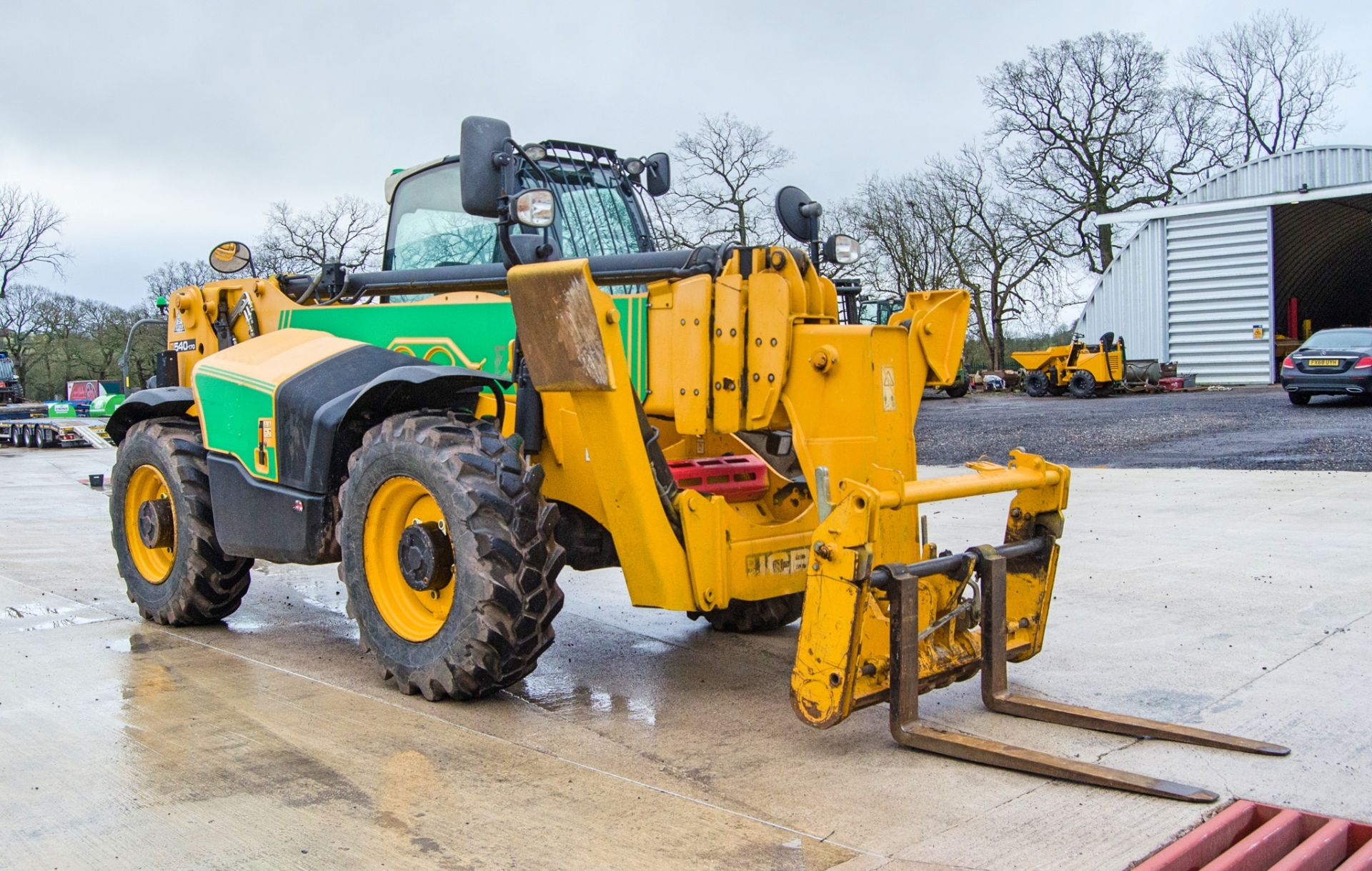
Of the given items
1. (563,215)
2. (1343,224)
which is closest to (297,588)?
(563,215)

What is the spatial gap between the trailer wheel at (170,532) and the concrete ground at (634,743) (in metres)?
0.16

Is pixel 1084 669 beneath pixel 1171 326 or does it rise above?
beneath

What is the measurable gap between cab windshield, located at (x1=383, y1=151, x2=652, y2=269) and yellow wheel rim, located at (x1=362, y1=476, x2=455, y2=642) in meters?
1.47

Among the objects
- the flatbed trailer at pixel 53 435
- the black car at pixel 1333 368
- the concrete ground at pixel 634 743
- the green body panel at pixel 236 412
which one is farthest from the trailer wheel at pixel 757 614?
the flatbed trailer at pixel 53 435

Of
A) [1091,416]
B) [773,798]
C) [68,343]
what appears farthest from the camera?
[68,343]

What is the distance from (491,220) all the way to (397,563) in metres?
1.79

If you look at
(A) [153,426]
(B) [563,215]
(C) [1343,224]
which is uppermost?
(C) [1343,224]

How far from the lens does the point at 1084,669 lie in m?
5.22

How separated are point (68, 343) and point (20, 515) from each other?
43257mm

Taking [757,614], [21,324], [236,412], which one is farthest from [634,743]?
[21,324]

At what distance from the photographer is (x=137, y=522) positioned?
6652mm

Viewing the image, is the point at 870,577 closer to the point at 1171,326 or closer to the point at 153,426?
the point at 153,426

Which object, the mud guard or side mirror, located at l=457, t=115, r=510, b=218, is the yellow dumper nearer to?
the mud guard

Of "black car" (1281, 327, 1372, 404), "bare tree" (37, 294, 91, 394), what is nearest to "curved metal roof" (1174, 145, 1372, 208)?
"black car" (1281, 327, 1372, 404)
